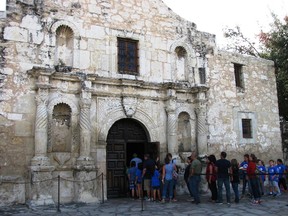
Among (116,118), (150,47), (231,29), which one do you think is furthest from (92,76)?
(231,29)

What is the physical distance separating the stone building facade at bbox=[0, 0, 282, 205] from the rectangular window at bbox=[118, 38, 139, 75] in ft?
0.11

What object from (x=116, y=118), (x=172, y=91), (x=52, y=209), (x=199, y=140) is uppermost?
(x=172, y=91)

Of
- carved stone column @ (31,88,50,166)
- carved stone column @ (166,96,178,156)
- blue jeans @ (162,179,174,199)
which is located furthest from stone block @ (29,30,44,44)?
blue jeans @ (162,179,174,199)

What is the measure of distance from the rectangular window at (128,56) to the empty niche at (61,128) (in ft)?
7.44

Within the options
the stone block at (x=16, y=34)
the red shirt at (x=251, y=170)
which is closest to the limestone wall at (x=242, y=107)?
the red shirt at (x=251, y=170)

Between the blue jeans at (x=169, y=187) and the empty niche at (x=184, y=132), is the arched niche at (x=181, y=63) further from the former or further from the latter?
the blue jeans at (x=169, y=187)

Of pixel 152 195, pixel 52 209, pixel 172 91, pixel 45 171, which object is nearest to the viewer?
pixel 52 209

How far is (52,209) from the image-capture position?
8.31 meters

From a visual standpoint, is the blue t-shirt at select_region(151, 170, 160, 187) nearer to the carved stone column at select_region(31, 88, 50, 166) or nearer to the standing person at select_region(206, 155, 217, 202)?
the standing person at select_region(206, 155, 217, 202)

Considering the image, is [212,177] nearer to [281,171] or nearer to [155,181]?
[155,181]

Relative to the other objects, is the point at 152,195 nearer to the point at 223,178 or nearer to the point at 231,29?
the point at 223,178

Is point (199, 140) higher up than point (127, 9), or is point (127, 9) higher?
point (127, 9)

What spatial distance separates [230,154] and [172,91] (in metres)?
3.38

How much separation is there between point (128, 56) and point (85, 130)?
3.04 metres
